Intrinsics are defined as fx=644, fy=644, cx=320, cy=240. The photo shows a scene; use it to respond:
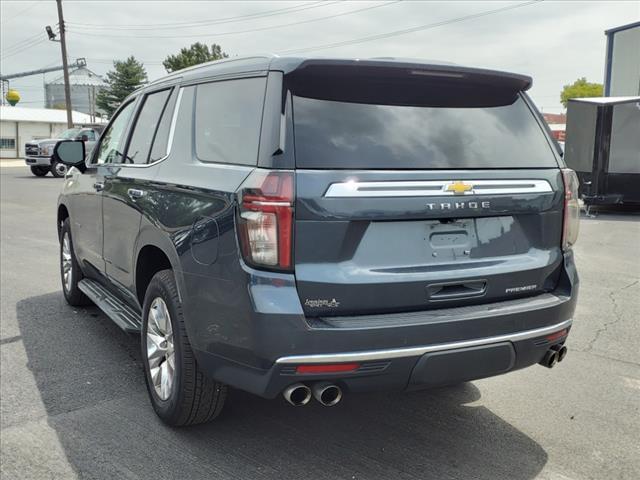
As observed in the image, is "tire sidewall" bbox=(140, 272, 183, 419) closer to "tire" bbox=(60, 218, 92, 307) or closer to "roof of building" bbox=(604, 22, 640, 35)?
"tire" bbox=(60, 218, 92, 307)

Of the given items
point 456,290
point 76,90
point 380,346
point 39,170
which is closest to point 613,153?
point 456,290

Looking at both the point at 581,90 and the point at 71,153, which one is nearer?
the point at 71,153

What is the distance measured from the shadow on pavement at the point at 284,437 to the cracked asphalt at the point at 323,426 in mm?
10

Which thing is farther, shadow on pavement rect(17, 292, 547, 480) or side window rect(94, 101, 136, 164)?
side window rect(94, 101, 136, 164)

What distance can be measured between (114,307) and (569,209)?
124 inches

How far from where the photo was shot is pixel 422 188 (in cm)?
296

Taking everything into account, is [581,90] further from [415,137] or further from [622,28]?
[415,137]

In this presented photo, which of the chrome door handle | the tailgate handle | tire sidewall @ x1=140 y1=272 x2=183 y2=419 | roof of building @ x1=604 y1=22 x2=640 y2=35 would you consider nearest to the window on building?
roof of building @ x1=604 y1=22 x2=640 y2=35

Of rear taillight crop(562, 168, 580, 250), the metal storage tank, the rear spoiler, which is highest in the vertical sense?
the metal storage tank

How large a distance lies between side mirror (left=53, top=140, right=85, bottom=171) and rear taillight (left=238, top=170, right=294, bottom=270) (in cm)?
321

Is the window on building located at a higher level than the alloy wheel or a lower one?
higher

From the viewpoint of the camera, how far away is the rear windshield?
290cm

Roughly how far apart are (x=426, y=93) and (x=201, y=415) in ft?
6.78

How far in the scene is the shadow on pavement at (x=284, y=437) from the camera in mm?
3207
